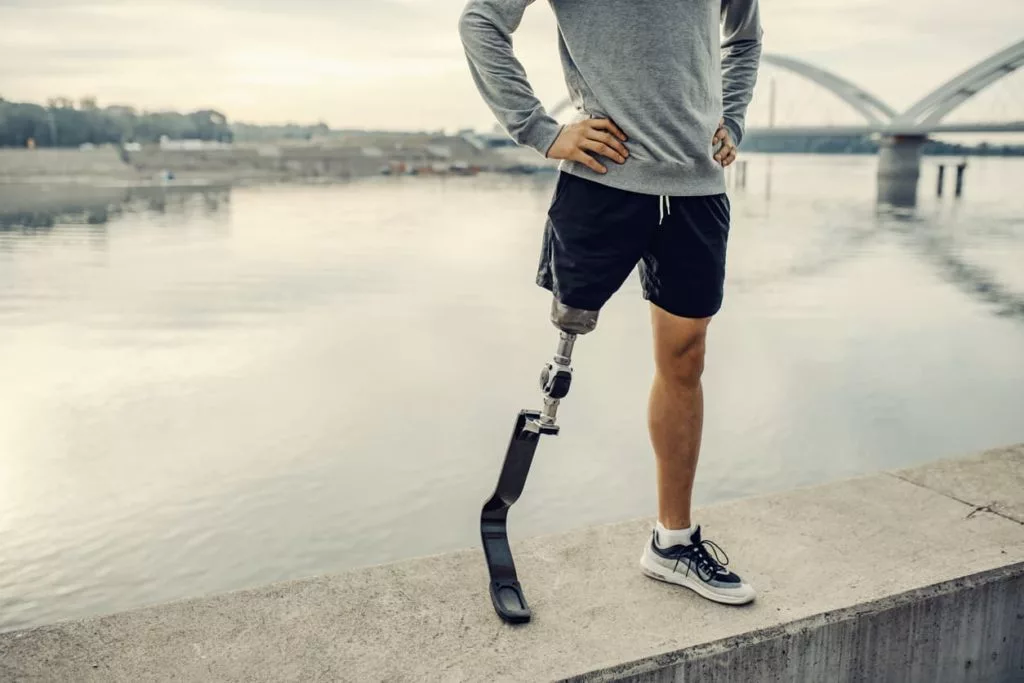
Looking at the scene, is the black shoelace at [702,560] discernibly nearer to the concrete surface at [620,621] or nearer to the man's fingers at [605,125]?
the concrete surface at [620,621]

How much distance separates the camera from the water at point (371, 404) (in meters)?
4.39

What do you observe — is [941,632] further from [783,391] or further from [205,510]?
[783,391]

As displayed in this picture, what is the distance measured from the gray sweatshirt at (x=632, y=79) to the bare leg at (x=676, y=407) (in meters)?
0.29

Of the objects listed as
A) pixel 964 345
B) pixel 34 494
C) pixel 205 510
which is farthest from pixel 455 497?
pixel 964 345

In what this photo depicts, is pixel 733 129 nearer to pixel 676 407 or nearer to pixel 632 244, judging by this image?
pixel 632 244

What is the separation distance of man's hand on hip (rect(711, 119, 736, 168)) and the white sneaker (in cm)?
81

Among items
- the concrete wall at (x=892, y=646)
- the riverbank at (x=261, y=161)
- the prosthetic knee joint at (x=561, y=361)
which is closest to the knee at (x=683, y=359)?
the prosthetic knee joint at (x=561, y=361)

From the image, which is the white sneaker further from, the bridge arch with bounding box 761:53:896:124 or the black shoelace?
the bridge arch with bounding box 761:53:896:124

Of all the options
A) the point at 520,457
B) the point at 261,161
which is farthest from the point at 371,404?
the point at 261,161

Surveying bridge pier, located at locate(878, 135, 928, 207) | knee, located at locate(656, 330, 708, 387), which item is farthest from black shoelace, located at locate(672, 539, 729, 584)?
bridge pier, located at locate(878, 135, 928, 207)

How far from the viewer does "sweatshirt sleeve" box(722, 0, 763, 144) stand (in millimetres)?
2156

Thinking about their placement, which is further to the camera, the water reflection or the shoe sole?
the water reflection

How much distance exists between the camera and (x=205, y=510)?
4.59m

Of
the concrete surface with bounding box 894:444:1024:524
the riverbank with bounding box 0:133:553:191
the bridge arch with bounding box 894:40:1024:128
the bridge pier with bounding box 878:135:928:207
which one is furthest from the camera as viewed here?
the riverbank with bounding box 0:133:553:191
